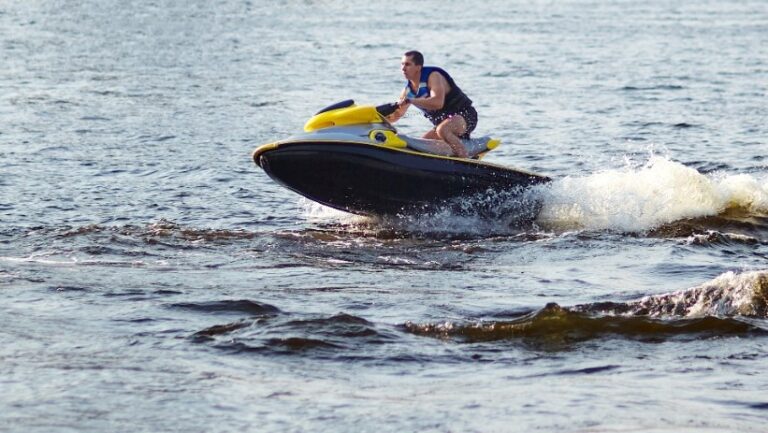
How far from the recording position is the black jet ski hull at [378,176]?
12.6m

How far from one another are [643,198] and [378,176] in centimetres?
303

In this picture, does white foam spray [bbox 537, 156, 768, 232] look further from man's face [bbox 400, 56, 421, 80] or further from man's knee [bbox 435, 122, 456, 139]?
man's face [bbox 400, 56, 421, 80]

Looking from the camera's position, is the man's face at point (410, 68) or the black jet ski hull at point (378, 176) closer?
the black jet ski hull at point (378, 176)

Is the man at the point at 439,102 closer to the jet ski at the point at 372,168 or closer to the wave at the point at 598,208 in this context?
the jet ski at the point at 372,168

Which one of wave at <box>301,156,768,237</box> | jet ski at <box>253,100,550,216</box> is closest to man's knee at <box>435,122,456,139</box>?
jet ski at <box>253,100,550,216</box>

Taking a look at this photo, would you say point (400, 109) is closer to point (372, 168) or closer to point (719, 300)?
point (372, 168)

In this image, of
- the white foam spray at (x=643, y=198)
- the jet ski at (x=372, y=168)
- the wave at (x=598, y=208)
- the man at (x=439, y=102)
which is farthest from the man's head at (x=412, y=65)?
the white foam spray at (x=643, y=198)

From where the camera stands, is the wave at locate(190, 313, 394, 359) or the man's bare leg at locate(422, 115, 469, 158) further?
the man's bare leg at locate(422, 115, 469, 158)

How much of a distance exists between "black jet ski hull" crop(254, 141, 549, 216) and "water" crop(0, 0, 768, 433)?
27 centimetres

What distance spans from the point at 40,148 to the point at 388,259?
27.1 ft

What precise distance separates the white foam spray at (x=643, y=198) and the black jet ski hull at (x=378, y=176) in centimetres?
53

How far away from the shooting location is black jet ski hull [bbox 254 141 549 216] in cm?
1259

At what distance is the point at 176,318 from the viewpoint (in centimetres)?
925

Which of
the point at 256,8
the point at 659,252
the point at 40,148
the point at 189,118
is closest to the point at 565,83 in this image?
the point at 189,118
